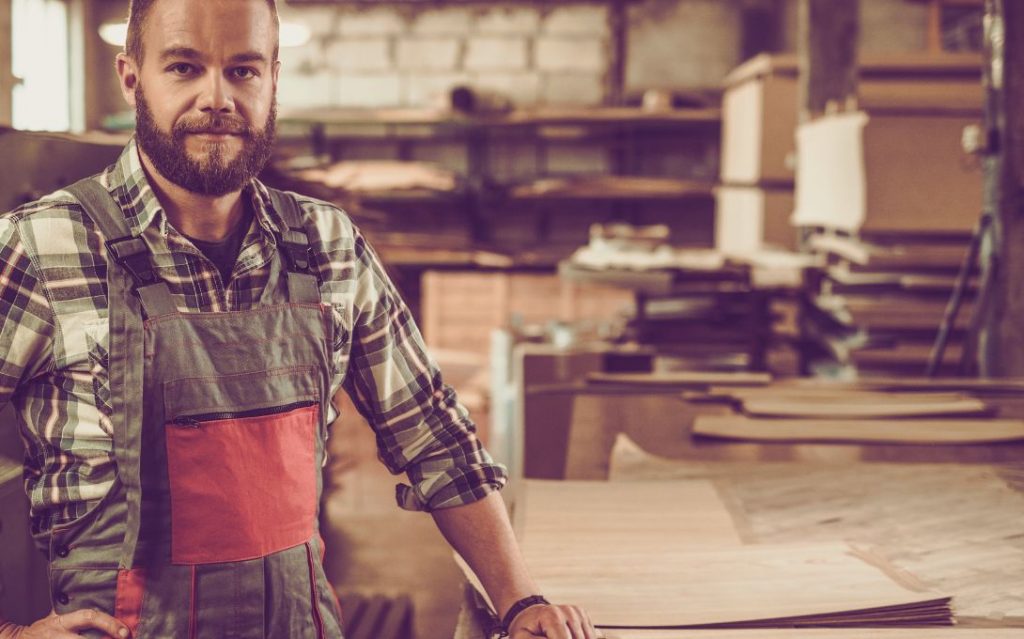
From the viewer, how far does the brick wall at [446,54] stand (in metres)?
9.30

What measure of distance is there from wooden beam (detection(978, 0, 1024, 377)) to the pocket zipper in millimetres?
2881

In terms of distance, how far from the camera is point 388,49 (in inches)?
370

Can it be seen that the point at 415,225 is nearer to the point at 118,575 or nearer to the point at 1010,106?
the point at 1010,106

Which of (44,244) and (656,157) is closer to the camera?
(44,244)

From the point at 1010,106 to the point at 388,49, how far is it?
6632 millimetres

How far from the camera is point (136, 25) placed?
1.36m

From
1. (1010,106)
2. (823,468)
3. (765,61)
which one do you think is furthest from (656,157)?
(823,468)

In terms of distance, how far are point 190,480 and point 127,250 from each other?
0.28 meters

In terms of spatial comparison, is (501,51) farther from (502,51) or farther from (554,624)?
(554,624)

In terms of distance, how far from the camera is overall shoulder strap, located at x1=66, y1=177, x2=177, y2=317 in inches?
50.4

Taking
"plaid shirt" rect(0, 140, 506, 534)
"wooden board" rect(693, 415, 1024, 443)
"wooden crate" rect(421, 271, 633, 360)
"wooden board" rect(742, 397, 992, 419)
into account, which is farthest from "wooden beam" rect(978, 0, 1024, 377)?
"wooden crate" rect(421, 271, 633, 360)

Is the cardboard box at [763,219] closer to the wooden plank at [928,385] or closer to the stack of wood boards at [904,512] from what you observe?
the wooden plank at [928,385]

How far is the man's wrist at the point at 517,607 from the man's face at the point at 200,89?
0.62 meters

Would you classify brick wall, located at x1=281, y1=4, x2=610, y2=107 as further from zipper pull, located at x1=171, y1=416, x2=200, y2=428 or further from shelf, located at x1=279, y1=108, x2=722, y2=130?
zipper pull, located at x1=171, y1=416, x2=200, y2=428
